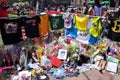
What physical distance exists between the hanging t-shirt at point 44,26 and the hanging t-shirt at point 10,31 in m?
1.06

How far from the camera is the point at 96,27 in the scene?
32.9 feet

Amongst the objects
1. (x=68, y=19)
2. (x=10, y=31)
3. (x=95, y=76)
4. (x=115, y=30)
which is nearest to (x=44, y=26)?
(x=68, y=19)

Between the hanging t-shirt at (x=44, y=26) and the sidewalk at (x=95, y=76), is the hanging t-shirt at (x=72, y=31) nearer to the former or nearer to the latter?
the hanging t-shirt at (x=44, y=26)

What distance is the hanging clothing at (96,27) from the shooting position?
992 cm

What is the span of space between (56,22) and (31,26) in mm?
1489

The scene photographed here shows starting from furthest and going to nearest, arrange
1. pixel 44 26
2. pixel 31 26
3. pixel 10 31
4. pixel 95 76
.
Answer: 1. pixel 44 26
2. pixel 31 26
3. pixel 10 31
4. pixel 95 76

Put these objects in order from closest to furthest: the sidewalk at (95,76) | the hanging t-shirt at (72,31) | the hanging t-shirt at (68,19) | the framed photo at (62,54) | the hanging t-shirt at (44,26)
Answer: the sidewalk at (95,76) → the framed photo at (62,54) → the hanging t-shirt at (44,26) → the hanging t-shirt at (68,19) → the hanging t-shirt at (72,31)

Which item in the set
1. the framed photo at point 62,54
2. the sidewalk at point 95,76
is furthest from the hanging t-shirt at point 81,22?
the sidewalk at point 95,76

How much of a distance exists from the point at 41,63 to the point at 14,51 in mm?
1003

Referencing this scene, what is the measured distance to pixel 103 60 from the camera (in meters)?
9.06

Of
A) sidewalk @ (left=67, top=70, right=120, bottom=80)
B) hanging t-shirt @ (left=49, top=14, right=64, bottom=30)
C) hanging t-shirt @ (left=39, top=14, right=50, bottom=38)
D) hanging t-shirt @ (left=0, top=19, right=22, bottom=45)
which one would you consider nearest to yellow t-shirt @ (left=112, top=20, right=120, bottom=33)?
sidewalk @ (left=67, top=70, right=120, bottom=80)

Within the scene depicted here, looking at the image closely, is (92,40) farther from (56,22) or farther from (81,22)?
(56,22)

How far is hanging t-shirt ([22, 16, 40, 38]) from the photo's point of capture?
9.17 meters

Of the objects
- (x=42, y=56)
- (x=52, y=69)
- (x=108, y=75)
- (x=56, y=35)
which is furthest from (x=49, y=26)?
(x=108, y=75)
